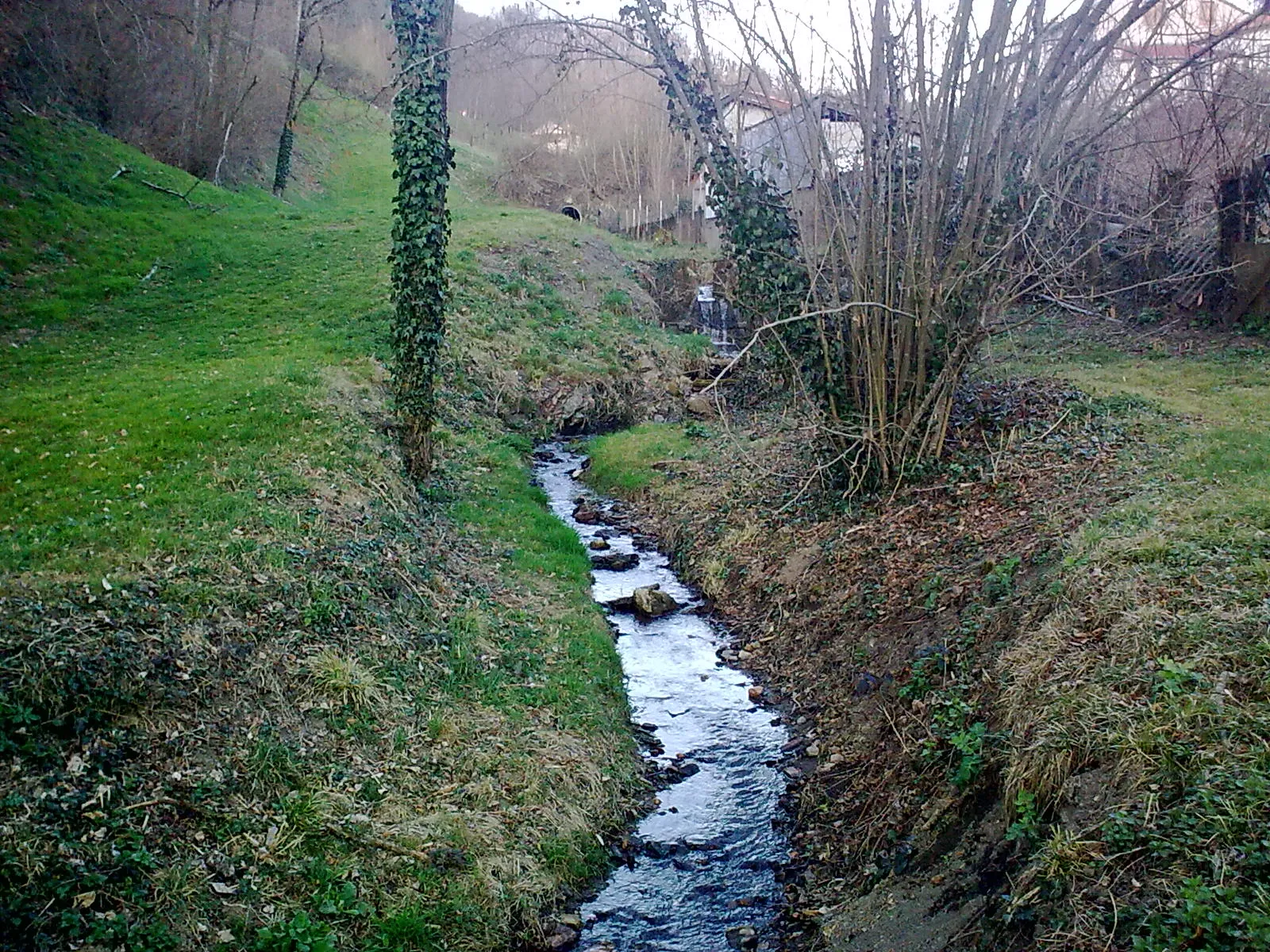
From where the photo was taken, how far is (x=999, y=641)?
6637 mm

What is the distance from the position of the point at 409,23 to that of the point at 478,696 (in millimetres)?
8405

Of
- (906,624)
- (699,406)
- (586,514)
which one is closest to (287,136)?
(699,406)

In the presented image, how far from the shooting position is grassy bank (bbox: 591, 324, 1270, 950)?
4.21 meters

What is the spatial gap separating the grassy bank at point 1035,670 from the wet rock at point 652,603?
0.59m

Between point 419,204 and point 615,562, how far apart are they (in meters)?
5.23

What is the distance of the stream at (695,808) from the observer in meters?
5.82

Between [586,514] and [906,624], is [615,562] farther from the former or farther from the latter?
[906,624]

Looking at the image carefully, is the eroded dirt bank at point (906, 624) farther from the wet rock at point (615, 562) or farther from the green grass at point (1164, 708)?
the wet rock at point (615, 562)

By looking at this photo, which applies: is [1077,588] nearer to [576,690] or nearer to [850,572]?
[850,572]

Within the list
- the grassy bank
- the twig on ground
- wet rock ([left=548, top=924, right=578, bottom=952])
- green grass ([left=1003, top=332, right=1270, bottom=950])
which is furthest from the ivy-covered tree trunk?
green grass ([left=1003, top=332, right=1270, bottom=950])

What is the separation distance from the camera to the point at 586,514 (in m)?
14.5

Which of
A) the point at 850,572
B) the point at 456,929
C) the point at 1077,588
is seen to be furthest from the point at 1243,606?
the point at 456,929

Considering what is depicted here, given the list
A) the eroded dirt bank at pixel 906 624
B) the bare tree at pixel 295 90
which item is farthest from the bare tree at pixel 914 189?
the bare tree at pixel 295 90

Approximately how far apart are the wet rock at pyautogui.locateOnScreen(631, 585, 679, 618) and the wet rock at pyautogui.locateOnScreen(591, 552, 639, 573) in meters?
1.20
